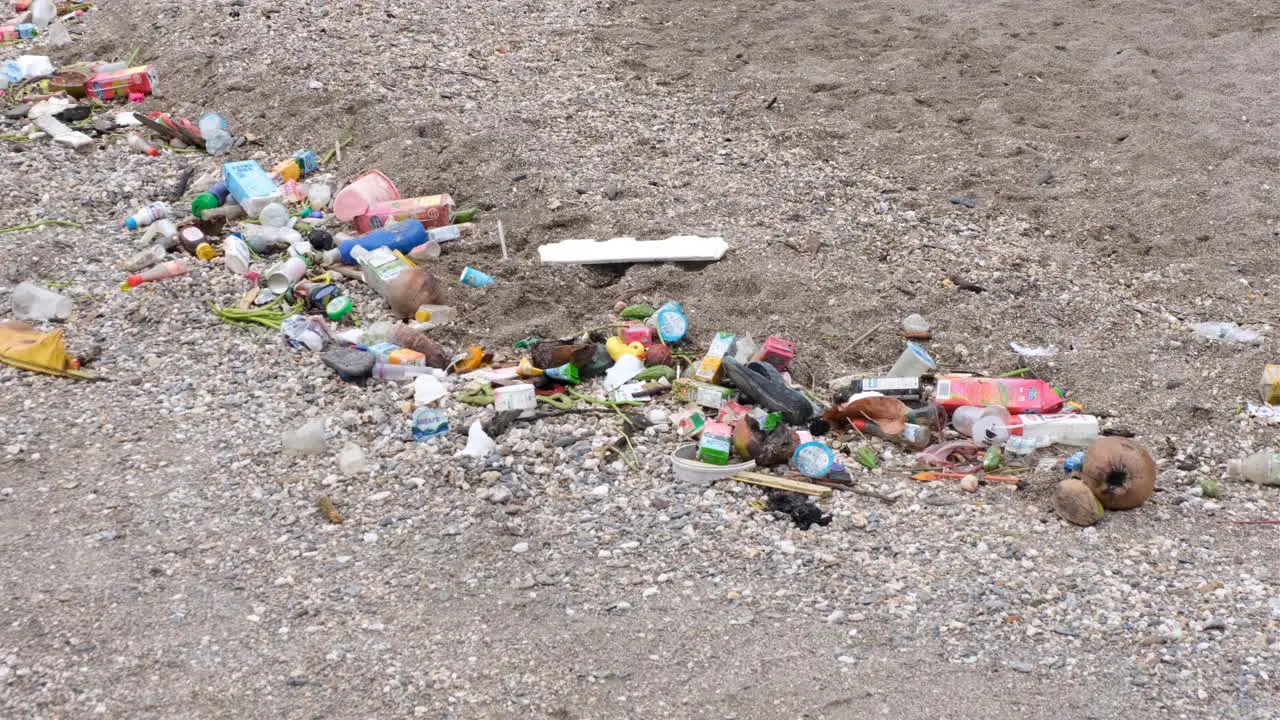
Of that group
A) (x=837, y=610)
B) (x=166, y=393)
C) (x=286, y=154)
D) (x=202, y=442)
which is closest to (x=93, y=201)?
(x=286, y=154)

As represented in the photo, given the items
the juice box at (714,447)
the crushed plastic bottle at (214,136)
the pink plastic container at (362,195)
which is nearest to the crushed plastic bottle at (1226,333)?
the juice box at (714,447)

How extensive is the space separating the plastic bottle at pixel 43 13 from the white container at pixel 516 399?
5472mm

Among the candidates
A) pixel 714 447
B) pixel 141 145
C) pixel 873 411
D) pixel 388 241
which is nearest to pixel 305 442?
pixel 714 447

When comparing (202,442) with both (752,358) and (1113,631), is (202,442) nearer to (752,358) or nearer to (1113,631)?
(752,358)

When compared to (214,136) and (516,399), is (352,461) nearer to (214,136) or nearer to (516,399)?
(516,399)

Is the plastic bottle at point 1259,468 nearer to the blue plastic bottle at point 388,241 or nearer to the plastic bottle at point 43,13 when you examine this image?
the blue plastic bottle at point 388,241

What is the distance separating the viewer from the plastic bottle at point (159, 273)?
15.4 feet

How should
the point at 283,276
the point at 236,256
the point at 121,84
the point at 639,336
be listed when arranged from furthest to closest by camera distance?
the point at 121,84 < the point at 236,256 < the point at 283,276 < the point at 639,336

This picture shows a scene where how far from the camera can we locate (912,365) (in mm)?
3955

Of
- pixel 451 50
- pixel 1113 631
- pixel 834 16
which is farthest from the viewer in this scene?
pixel 834 16

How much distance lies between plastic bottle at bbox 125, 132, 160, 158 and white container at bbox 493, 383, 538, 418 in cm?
308

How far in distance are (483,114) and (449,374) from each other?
2270 mm

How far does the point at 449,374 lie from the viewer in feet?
13.2

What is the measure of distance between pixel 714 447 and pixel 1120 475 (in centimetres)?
116
